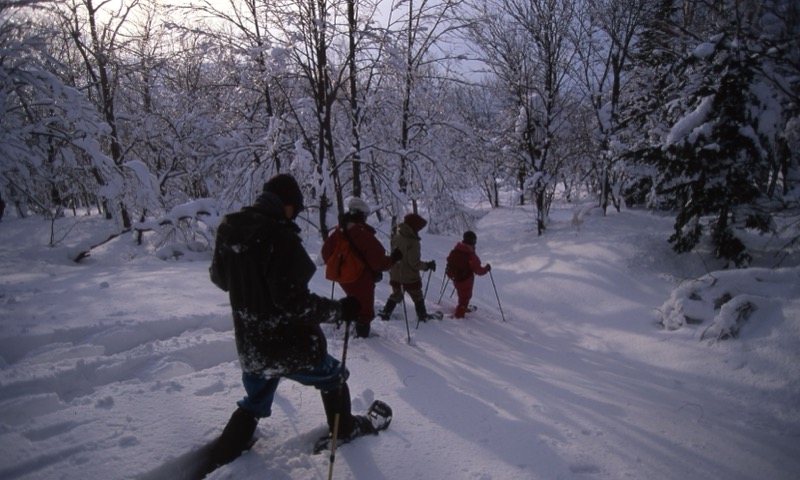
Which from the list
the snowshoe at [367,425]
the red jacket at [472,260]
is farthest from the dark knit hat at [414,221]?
the snowshoe at [367,425]

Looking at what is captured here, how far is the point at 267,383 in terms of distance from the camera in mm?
2750

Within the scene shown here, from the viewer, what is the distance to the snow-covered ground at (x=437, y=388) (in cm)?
274

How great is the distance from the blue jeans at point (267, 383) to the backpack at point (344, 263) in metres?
2.08

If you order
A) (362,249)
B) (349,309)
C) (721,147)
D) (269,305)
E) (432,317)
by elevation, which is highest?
(721,147)

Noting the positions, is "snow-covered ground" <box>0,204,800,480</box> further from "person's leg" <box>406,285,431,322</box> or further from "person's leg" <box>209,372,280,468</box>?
"person's leg" <box>406,285,431,322</box>

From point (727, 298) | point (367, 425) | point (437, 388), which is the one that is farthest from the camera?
point (727, 298)

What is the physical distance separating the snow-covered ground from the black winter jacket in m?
0.77

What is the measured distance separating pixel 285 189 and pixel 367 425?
1.90 m

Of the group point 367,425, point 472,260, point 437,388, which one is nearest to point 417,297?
point 472,260

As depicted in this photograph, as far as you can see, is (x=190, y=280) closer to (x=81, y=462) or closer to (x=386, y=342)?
(x=386, y=342)

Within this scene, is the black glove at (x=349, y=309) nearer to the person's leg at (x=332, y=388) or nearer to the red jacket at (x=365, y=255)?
the person's leg at (x=332, y=388)

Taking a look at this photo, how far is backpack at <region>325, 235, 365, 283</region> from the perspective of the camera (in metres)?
4.83

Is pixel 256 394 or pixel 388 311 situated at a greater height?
pixel 256 394

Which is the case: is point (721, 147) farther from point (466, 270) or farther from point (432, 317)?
point (432, 317)
